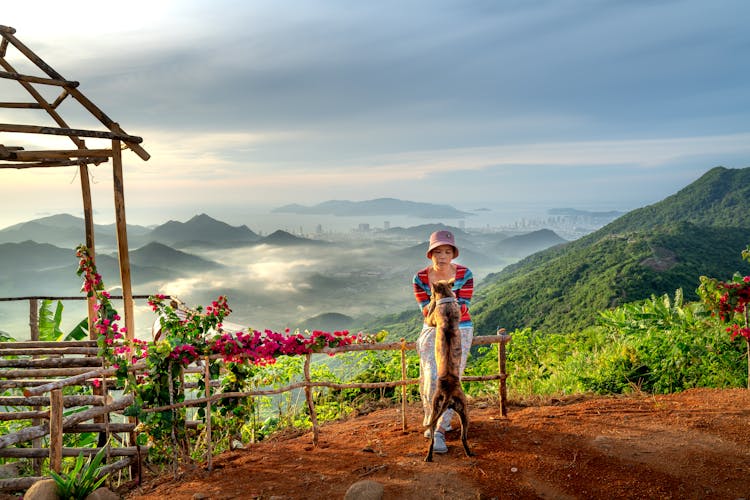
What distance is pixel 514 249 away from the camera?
2987 inches

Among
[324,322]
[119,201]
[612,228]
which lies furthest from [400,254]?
[119,201]

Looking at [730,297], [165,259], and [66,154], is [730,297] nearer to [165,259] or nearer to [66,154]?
[66,154]

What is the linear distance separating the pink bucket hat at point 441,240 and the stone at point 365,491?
201 cm

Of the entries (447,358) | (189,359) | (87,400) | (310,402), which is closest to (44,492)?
(189,359)

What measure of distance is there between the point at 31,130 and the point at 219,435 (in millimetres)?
5618

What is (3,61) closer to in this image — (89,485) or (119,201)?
(119,201)

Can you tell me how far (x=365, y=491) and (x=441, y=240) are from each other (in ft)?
7.16

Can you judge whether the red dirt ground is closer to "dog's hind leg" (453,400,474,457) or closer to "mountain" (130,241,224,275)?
"dog's hind leg" (453,400,474,457)

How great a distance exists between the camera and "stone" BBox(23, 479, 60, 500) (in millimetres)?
4328

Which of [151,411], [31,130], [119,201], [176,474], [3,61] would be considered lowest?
[176,474]

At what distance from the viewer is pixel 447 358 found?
15.3ft

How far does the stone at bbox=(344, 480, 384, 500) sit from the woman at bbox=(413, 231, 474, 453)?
82 cm

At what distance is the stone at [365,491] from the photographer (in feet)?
13.8

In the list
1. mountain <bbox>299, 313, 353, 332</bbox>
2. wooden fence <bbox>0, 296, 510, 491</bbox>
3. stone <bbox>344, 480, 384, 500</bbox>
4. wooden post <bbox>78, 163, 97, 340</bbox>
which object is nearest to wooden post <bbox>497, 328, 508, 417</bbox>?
wooden fence <bbox>0, 296, 510, 491</bbox>
